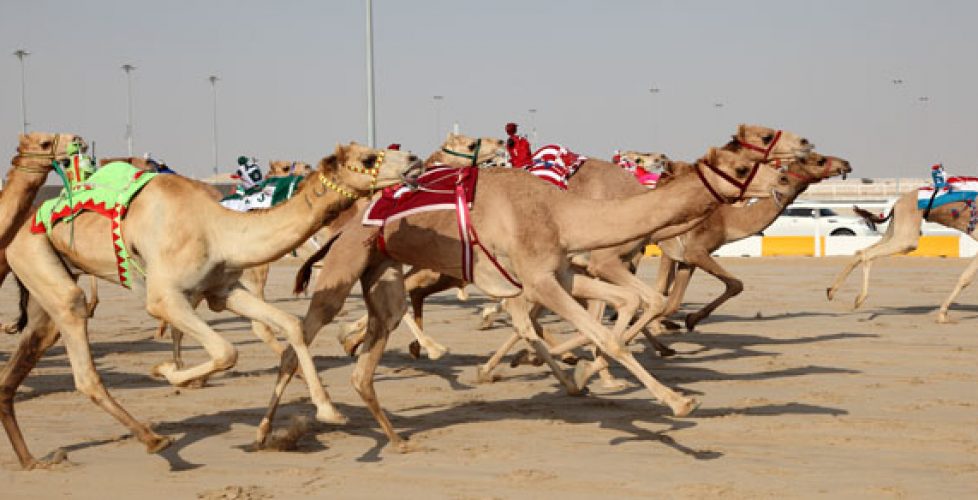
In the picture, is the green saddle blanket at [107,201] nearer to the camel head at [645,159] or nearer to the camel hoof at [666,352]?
the camel hoof at [666,352]

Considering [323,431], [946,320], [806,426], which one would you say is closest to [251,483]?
[323,431]

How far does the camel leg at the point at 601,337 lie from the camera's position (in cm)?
775

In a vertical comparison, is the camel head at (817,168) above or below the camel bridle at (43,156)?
below

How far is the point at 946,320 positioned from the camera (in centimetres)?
1611

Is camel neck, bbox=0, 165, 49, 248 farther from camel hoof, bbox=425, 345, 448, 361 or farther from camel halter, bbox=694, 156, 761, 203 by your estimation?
camel hoof, bbox=425, 345, 448, 361

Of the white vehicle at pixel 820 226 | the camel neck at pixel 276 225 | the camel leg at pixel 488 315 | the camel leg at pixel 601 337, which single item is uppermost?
the camel neck at pixel 276 225

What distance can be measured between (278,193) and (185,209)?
24.1 feet

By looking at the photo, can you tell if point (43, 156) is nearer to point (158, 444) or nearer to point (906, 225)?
point (158, 444)

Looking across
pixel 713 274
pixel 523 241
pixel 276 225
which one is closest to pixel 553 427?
pixel 523 241

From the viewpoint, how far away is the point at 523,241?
850 cm

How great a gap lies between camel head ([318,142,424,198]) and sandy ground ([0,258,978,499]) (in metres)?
1.72

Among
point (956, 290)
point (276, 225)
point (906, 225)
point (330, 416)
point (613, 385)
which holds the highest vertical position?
point (276, 225)

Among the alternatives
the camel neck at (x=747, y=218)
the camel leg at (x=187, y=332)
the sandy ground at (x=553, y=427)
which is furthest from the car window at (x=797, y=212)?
the camel leg at (x=187, y=332)

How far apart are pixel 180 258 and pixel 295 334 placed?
2.77ft
